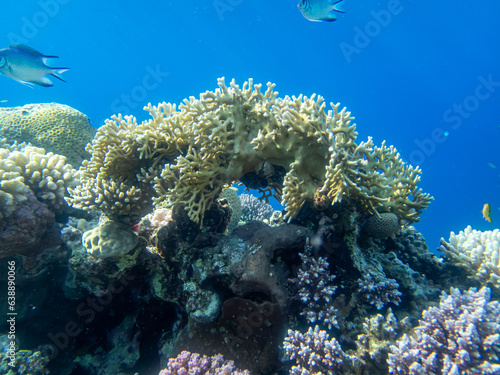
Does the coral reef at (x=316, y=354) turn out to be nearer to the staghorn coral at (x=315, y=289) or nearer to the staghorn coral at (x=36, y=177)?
the staghorn coral at (x=315, y=289)

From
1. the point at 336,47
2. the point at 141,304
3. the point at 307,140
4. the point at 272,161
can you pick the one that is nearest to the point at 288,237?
the point at 272,161

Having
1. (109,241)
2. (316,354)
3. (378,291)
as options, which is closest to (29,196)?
(109,241)

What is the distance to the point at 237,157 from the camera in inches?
123

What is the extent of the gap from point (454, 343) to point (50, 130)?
8335mm

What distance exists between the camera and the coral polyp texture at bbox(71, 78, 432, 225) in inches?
115

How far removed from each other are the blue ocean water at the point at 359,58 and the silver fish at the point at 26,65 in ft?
212

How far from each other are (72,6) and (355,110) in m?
96.4

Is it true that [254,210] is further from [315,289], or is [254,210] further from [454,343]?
[454,343]

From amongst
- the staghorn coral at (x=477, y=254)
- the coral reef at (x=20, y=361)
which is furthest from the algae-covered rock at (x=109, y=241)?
the staghorn coral at (x=477, y=254)

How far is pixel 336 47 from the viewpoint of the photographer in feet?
238

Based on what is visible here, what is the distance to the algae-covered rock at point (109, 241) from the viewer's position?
10.4ft

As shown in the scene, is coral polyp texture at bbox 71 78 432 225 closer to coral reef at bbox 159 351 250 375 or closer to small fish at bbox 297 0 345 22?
coral reef at bbox 159 351 250 375

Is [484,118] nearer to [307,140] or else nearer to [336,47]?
[336,47]

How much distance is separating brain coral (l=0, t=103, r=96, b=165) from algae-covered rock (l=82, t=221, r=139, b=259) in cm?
355
